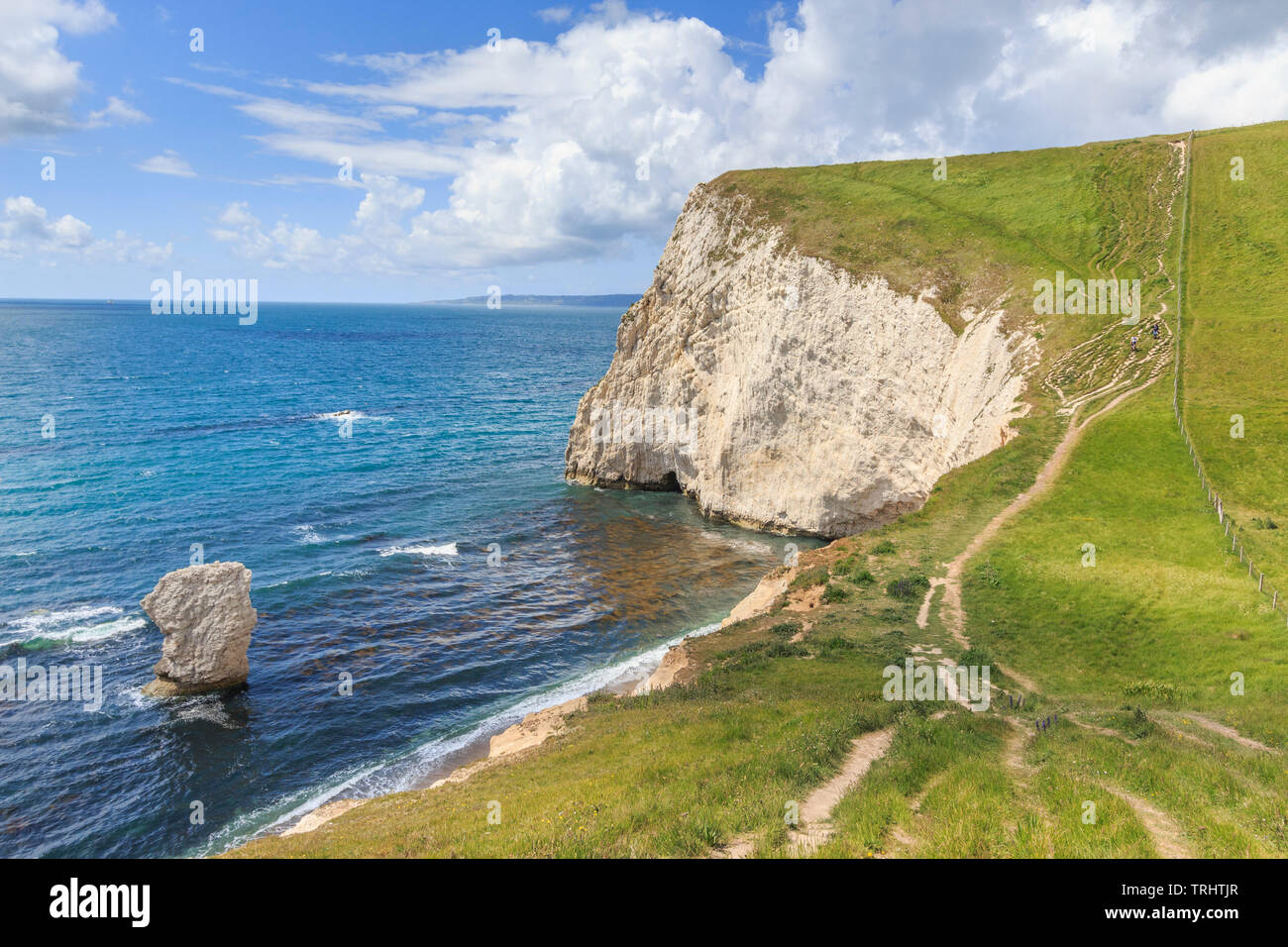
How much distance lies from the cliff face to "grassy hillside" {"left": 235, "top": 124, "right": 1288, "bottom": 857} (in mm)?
3026

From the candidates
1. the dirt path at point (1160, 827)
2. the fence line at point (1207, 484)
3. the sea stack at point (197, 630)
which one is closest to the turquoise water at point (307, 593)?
the sea stack at point (197, 630)

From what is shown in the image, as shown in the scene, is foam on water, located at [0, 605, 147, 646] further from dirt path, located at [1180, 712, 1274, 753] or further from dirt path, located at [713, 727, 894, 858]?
dirt path, located at [1180, 712, 1274, 753]

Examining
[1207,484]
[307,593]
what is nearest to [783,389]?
[1207,484]

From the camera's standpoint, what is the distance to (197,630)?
3206 cm

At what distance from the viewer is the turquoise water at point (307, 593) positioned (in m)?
26.9

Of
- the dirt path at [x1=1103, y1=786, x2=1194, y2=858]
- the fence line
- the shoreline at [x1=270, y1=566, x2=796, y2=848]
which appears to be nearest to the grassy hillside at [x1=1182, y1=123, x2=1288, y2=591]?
the fence line

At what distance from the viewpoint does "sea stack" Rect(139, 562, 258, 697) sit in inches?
1259

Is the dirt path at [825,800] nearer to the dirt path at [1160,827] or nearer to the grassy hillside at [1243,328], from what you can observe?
the dirt path at [1160,827]

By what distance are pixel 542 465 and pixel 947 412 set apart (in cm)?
3867

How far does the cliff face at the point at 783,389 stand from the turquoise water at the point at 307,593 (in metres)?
4.02
